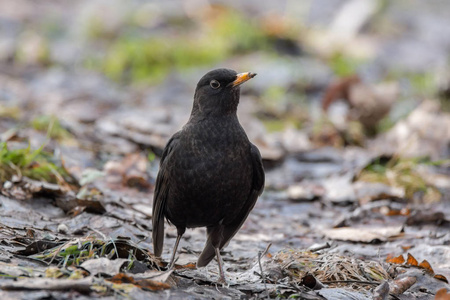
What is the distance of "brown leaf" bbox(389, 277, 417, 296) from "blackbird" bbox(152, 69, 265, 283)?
3.43 ft

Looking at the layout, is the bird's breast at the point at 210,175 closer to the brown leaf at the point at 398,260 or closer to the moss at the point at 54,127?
the brown leaf at the point at 398,260

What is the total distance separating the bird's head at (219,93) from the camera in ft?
15.8

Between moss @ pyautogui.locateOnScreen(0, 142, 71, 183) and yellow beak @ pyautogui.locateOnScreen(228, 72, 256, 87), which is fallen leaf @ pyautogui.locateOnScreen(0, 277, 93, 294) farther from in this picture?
moss @ pyautogui.locateOnScreen(0, 142, 71, 183)

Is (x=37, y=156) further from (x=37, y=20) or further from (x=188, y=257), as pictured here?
(x=37, y=20)

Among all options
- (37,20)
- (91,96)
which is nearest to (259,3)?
(37,20)

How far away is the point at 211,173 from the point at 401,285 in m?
1.40

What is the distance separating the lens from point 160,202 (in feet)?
15.5

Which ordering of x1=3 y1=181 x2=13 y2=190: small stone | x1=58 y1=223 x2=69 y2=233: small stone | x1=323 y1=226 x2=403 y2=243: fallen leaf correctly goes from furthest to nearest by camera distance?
x1=323 y1=226 x2=403 y2=243: fallen leaf
x1=3 y1=181 x2=13 y2=190: small stone
x1=58 y1=223 x2=69 y2=233: small stone

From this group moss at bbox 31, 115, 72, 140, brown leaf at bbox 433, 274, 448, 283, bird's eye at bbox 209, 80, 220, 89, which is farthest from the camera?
moss at bbox 31, 115, 72, 140

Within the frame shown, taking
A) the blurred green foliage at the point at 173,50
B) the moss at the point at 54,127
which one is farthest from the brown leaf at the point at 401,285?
the blurred green foliage at the point at 173,50

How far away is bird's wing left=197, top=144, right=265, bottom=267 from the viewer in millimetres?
4676

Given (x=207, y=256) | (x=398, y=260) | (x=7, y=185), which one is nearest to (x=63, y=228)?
(x=7, y=185)

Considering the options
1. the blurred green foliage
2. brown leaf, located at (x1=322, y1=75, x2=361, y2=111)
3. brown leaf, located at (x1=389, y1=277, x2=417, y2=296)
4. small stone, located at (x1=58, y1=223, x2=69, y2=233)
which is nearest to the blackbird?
small stone, located at (x1=58, y1=223, x2=69, y2=233)

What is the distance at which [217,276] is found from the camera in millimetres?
4305
